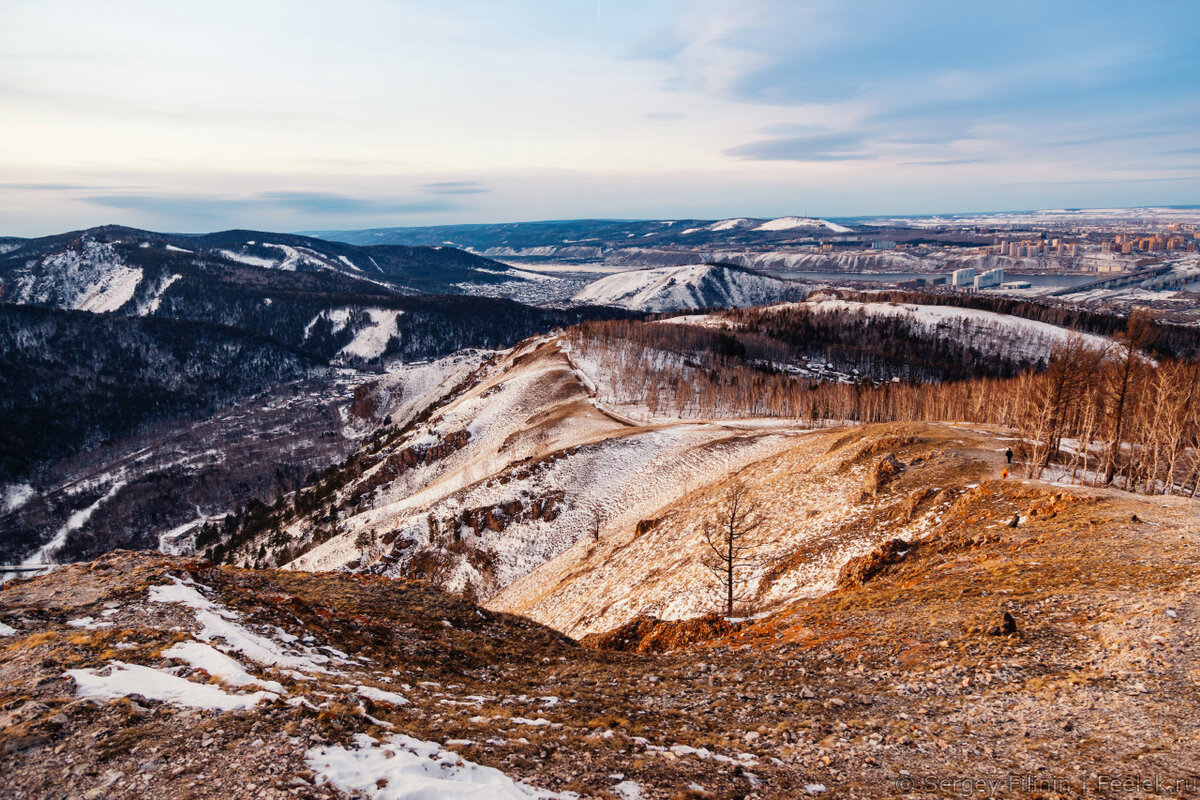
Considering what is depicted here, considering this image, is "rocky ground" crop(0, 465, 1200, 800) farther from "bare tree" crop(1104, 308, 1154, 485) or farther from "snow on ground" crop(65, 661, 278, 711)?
"bare tree" crop(1104, 308, 1154, 485)

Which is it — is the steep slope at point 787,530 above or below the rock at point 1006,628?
below

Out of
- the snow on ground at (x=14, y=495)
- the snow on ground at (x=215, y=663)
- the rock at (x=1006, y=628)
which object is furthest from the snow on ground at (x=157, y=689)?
the snow on ground at (x=14, y=495)

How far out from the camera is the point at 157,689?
38.5 ft

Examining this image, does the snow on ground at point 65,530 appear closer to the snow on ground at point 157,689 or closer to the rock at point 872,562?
the snow on ground at point 157,689

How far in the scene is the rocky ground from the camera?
999 cm

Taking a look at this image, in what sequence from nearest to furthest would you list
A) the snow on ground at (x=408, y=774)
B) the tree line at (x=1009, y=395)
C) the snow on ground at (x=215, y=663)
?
the snow on ground at (x=408, y=774)
the snow on ground at (x=215, y=663)
the tree line at (x=1009, y=395)

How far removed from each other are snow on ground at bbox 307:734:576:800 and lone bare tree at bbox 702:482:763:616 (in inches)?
740

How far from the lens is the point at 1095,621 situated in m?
16.5

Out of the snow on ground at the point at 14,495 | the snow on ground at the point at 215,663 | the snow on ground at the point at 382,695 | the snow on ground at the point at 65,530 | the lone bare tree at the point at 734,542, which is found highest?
the snow on ground at the point at 215,663

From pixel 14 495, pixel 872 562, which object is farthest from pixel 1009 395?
pixel 14 495

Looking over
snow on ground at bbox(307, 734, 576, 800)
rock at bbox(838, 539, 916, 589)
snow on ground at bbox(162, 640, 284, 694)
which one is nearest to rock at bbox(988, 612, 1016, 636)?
rock at bbox(838, 539, 916, 589)

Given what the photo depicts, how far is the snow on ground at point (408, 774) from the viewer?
9211mm

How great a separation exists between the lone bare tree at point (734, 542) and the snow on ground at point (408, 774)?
18.8 m

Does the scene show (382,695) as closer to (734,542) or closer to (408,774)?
(408,774)
